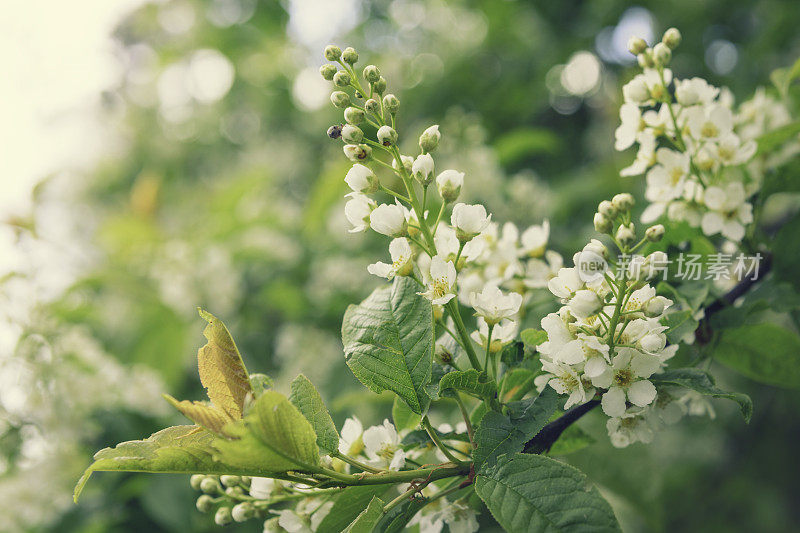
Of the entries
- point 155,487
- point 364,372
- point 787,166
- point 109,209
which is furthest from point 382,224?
point 109,209

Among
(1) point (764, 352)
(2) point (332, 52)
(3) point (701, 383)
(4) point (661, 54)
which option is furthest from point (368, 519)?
(4) point (661, 54)

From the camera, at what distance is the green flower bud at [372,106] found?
105 cm

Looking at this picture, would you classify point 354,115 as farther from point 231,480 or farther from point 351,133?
point 231,480

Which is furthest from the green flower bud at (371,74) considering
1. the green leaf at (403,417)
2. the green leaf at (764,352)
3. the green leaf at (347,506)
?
the green leaf at (764,352)

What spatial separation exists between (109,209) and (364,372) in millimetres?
5829

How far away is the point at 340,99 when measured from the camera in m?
1.08

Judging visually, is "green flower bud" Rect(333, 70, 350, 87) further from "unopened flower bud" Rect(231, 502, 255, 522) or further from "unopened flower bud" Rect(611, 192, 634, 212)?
"unopened flower bud" Rect(231, 502, 255, 522)

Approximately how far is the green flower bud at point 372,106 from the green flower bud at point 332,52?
0.35 feet

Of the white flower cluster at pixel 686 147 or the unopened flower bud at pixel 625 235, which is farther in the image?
the white flower cluster at pixel 686 147

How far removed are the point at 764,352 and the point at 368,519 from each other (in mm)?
1023

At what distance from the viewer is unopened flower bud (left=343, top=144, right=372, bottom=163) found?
40.9 inches

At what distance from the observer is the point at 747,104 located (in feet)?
5.73

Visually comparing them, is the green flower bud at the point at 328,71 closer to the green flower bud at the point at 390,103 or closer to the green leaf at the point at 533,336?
the green flower bud at the point at 390,103

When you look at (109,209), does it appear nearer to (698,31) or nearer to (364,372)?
(698,31)
